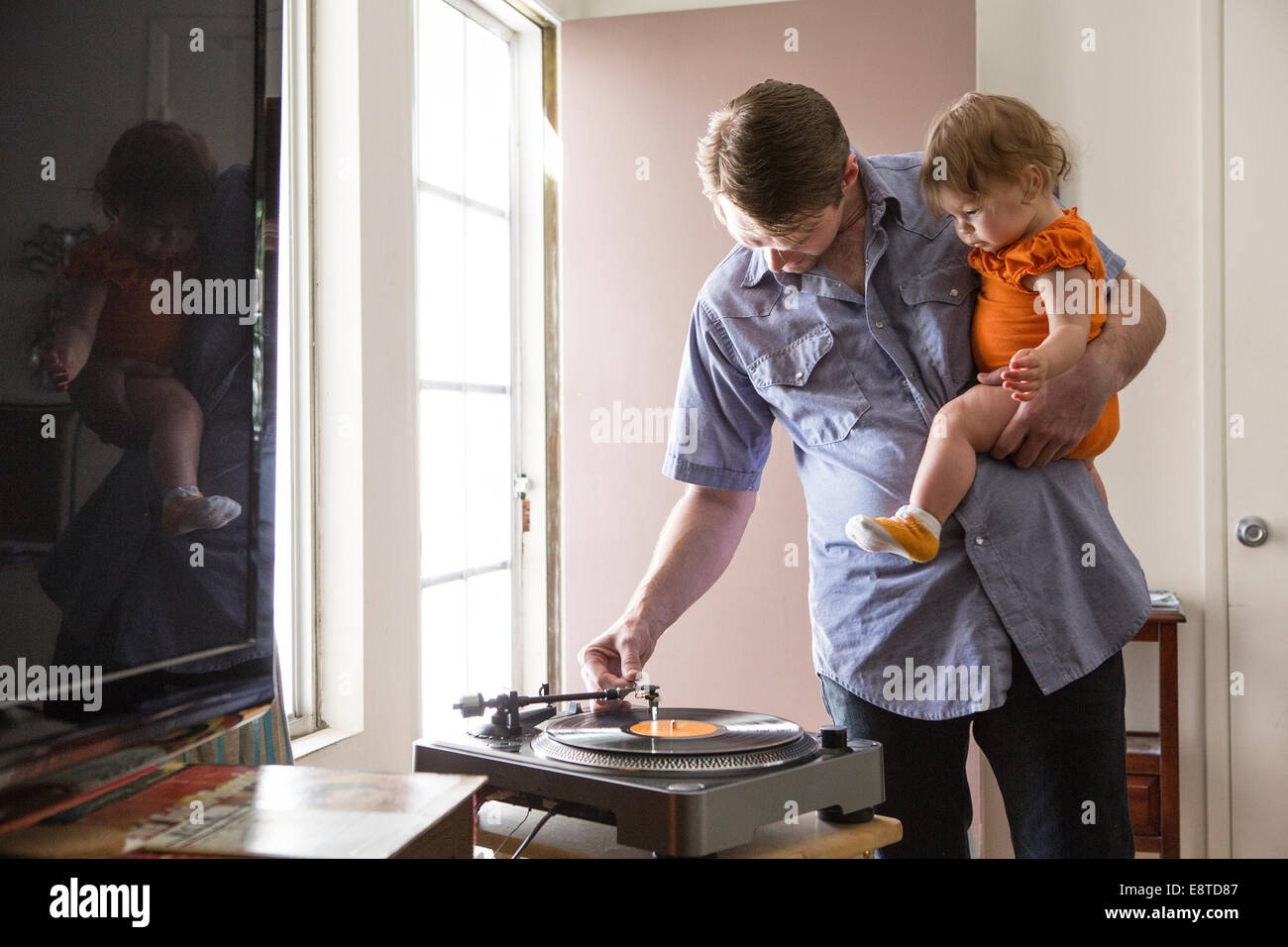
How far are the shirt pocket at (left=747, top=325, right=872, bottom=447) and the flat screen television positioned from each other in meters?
0.77

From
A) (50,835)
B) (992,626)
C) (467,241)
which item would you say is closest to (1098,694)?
(992,626)

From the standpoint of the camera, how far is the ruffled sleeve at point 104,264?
607 millimetres

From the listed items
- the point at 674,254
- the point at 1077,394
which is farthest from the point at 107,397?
the point at 674,254

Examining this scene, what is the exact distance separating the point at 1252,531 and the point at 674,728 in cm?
221

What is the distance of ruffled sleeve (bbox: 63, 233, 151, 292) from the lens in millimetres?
607

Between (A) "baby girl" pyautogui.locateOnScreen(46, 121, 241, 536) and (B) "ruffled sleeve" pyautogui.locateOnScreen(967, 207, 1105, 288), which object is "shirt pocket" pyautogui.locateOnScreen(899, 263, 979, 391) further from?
(A) "baby girl" pyautogui.locateOnScreen(46, 121, 241, 536)

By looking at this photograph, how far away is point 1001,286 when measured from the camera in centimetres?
Result: 139

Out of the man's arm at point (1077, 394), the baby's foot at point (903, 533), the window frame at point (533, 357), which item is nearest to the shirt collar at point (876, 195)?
the man's arm at point (1077, 394)

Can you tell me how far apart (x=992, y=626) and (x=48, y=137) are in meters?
1.10

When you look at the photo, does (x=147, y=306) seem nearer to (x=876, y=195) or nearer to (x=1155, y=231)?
(x=876, y=195)

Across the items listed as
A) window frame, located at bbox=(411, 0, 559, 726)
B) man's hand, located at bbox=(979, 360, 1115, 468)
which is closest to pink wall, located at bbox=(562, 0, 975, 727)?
window frame, located at bbox=(411, 0, 559, 726)

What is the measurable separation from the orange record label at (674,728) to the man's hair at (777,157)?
1.95 ft

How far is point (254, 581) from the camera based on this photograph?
2.65 ft
